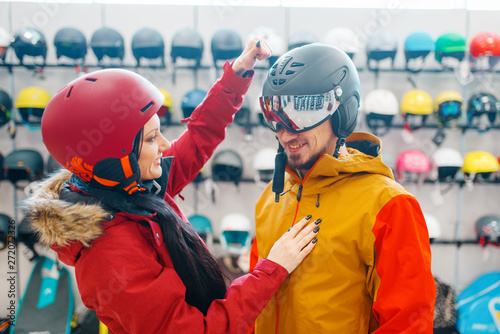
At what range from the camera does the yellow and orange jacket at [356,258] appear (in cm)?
97

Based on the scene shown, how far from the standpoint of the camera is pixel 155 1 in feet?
12.5

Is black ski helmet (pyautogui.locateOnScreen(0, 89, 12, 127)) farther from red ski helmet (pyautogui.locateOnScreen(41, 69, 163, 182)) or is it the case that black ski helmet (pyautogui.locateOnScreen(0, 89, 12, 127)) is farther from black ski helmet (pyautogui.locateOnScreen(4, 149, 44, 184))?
red ski helmet (pyautogui.locateOnScreen(41, 69, 163, 182))

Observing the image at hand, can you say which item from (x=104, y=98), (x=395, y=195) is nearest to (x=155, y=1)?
(x=104, y=98)

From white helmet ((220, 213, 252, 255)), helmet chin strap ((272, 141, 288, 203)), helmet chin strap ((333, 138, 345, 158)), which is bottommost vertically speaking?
white helmet ((220, 213, 252, 255))

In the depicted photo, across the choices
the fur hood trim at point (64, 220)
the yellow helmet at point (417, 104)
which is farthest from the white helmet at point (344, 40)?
the fur hood trim at point (64, 220)

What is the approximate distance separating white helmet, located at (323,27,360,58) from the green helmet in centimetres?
92

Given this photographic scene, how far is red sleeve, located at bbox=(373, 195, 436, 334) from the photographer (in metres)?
0.95

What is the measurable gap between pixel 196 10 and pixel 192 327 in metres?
3.77

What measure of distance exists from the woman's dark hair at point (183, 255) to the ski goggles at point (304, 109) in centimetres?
54

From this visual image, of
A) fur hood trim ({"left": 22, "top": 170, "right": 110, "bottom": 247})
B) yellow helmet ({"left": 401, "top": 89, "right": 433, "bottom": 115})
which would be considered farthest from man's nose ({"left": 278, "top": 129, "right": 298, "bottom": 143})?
yellow helmet ({"left": 401, "top": 89, "right": 433, "bottom": 115})

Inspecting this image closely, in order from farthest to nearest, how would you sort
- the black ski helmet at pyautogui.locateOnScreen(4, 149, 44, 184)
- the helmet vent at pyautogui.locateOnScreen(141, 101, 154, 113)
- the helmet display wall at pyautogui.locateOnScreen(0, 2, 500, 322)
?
the helmet display wall at pyautogui.locateOnScreen(0, 2, 500, 322) → the black ski helmet at pyautogui.locateOnScreen(4, 149, 44, 184) → the helmet vent at pyautogui.locateOnScreen(141, 101, 154, 113)

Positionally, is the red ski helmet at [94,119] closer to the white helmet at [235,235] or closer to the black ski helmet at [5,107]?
the white helmet at [235,235]

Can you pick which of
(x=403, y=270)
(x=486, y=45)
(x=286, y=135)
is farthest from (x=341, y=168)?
(x=486, y=45)

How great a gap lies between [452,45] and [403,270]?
11.2 ft
